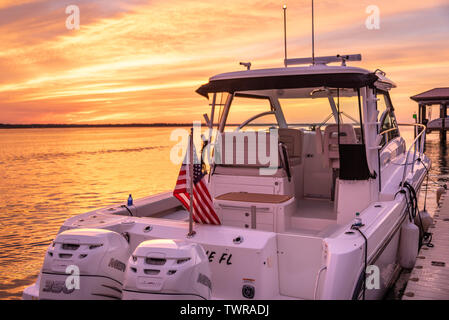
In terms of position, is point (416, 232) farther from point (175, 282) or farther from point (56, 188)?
point (56, 188)

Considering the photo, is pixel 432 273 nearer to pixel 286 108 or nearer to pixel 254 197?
pixel 254 197

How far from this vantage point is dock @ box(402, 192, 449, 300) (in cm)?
475

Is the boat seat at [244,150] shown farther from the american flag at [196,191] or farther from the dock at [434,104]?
the dock at [434,104]

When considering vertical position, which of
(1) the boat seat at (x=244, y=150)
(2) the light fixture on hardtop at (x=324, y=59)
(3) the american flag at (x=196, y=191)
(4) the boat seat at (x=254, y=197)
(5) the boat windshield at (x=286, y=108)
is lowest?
(4) the boat seat at (x=254, y=197)

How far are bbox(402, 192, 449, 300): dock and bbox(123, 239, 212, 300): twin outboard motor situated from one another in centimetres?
258

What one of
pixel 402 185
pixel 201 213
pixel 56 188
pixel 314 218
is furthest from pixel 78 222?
pixel 56 188

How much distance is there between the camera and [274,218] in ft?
16.0

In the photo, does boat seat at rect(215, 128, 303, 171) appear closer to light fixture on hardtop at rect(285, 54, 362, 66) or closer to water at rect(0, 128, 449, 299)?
light fixture on hardtop at rect(285, 54, 362, 66)

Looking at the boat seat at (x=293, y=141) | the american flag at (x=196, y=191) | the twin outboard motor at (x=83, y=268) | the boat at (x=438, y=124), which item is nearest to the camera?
the twin outboard motor at (x=83, y=268)

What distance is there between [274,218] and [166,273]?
2036 millimetres

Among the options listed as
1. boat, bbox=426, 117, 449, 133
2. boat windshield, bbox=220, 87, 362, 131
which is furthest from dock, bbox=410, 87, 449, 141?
boat windshield, bbox=220, 87, 362, 131

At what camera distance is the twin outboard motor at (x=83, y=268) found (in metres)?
3.30

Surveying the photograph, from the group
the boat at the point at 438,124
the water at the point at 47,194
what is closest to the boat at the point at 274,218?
the water at the point at 47,194

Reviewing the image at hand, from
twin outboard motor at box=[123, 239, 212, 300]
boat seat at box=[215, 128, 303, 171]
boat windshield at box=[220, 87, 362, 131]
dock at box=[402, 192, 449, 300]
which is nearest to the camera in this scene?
twin outboard motor at box=[123, 239, 212, 300]
